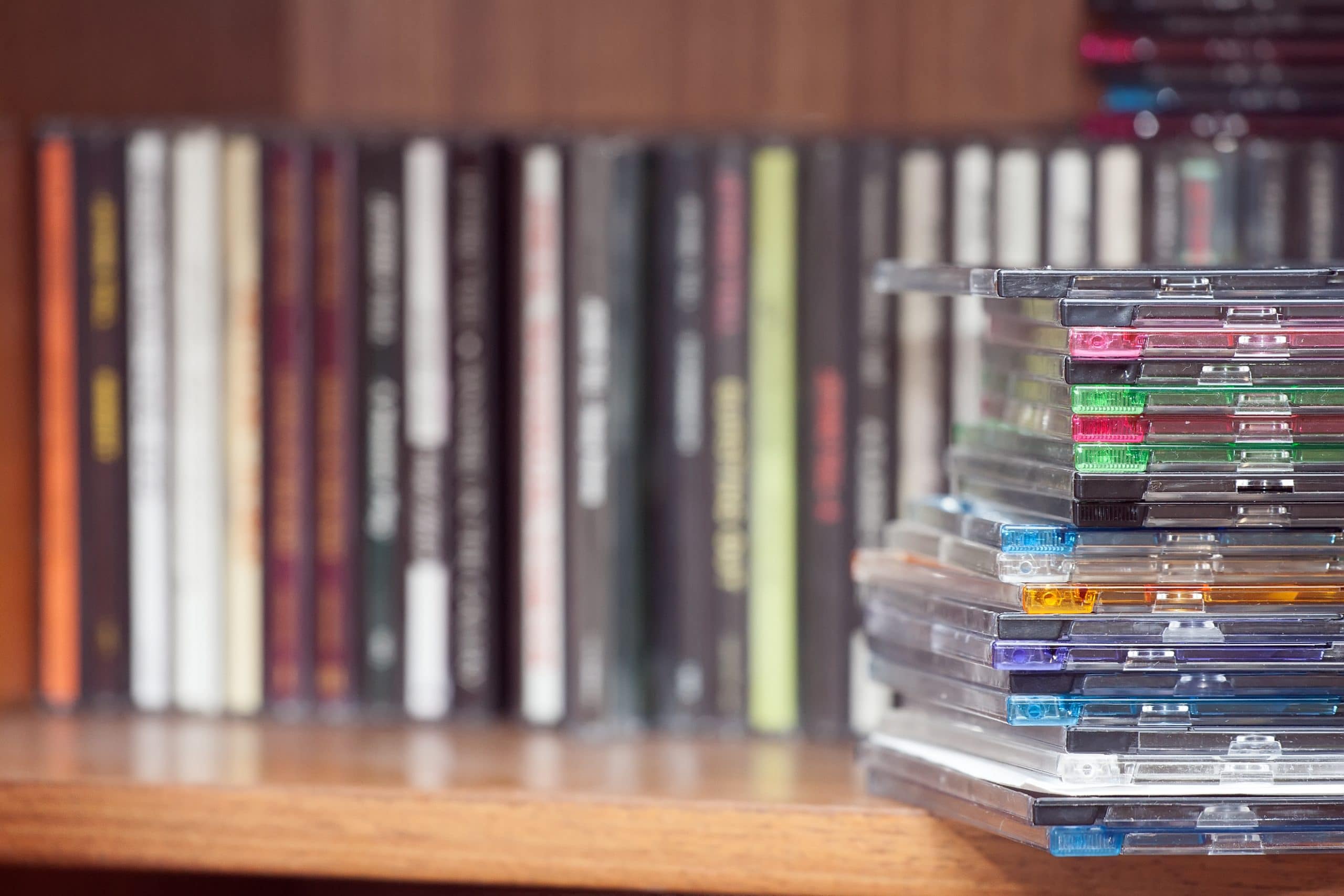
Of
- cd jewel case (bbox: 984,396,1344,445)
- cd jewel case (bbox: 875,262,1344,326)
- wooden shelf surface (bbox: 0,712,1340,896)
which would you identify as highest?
cd jewel case (bbox: 875,262,1344,326)

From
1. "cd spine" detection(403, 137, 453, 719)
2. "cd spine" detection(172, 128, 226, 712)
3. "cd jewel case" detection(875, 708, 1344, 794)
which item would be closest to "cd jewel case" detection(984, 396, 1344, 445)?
"cd jewel case" detection(875, 708, 1344, 794)

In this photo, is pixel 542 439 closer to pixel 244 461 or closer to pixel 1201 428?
pixel 244 461

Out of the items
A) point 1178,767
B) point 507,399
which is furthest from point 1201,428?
point 507,399

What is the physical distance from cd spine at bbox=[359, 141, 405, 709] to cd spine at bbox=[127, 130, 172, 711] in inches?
3.9

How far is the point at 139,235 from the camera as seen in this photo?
73 cm

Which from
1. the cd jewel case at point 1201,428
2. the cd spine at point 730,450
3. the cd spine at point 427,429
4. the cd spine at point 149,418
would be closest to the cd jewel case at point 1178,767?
the cd jewel case at point 1201,428

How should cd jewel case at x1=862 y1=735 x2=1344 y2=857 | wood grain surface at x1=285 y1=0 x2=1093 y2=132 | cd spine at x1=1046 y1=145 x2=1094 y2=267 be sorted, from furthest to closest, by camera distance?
wood grain surface at x1=285 y1=0 x2=1093 y2=132 → cd spine at x1=1046 y1=145 x2=1094 y2=267 → cd jewel case at x1=862 y1=735 x2=1344 y2=857

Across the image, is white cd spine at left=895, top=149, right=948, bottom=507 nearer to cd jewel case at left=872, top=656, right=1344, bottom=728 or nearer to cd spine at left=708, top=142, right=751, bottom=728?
cd spine at left=708, top=142, right=751, bottom=728

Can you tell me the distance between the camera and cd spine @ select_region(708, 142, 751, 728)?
70 centimetres

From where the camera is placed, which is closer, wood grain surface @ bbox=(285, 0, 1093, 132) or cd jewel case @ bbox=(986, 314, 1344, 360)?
cd jewel case @ bbox=(986, 314, 1344, 360)

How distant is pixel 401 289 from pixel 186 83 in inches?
7.8

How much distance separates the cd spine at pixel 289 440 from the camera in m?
0.72

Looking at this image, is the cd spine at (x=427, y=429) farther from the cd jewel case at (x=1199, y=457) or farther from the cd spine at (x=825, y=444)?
the cd jewel case at (x=1199, y=457)

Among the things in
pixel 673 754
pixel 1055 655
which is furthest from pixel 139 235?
pixel 1055 655
